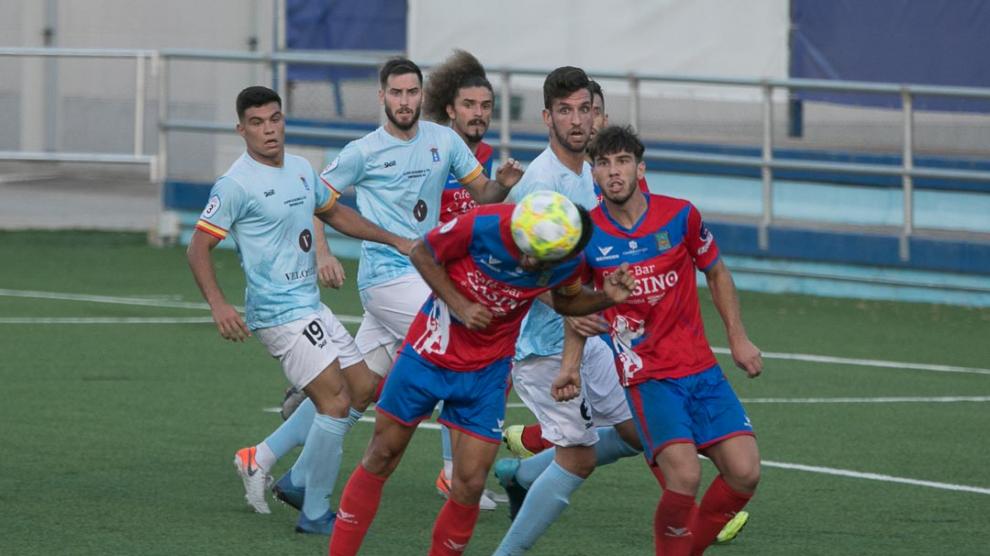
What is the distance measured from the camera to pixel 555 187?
8516mm

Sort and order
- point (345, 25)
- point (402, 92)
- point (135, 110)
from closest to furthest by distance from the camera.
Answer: point (402, 92) < point (135, 110) < point (345, 25)

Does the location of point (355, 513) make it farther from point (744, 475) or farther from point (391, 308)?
point (391, 308)

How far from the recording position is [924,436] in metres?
11.5

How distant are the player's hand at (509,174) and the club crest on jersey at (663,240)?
43.1 inches

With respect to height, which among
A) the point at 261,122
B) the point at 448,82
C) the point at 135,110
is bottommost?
the point at 261,122

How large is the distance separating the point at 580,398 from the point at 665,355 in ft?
2.26

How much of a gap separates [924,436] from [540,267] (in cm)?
492

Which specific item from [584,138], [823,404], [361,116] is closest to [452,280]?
[584,138]

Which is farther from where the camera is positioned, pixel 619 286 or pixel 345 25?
pixel 345 25

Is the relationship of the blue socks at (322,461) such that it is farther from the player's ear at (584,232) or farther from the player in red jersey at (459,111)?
the player's ear at (584,232)

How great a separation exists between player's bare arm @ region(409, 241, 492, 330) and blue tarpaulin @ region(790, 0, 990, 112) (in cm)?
1328

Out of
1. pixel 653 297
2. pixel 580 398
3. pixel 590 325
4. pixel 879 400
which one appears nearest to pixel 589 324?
pixel 590 325

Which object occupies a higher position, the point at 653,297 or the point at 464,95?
the point at 464,95

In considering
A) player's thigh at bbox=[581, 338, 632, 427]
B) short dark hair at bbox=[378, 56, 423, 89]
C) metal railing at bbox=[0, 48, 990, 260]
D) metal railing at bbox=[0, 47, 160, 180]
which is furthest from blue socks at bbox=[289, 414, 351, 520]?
metal railing at bbox=[0, 47, 160, 180]
